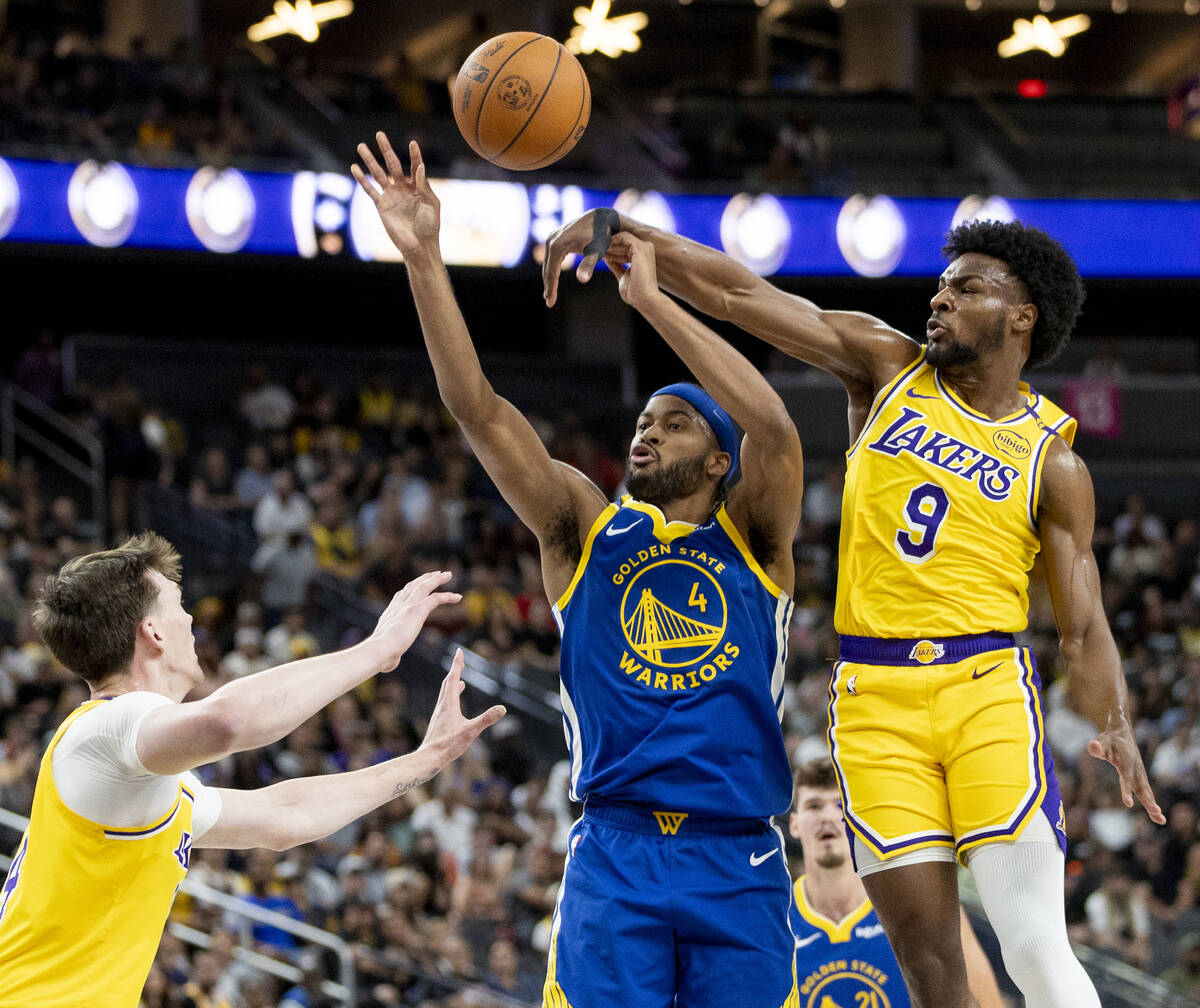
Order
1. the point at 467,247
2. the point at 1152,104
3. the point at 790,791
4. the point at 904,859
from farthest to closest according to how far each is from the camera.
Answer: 1. the point at 1152,104
2. the point at 467,247
3. the point at 790,791
4. the point at 904,859

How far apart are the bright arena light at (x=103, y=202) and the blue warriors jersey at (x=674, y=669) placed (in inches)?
552

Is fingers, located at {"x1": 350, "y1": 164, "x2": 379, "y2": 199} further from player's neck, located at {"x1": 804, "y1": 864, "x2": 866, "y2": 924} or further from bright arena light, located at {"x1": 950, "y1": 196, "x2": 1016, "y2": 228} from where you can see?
bright arena light, located at {"x1": 950, "y1": 196, "x2": 1016, "y2": 228}

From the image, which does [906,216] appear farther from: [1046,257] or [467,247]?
[1046,257]

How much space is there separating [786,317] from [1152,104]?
74.6 ft

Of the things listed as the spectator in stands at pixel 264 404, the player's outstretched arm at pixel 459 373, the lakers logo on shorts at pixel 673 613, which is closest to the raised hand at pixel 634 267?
the player's outstretched arm at pixel 459 373

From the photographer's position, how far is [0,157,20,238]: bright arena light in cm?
1694

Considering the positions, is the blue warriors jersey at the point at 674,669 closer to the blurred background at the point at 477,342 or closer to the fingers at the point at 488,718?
the fingers at the point at 488,718

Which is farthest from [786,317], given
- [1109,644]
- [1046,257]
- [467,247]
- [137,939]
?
[467,247]

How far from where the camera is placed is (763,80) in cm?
2752

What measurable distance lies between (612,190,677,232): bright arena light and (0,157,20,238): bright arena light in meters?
6.56

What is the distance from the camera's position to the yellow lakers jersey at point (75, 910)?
145 inches

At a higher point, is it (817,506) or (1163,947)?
(817,506)

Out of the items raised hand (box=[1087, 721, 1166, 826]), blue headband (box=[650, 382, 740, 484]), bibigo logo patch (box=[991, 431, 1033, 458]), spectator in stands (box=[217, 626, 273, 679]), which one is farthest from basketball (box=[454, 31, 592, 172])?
spectator in stands (box=[217, 626, 273, 679])

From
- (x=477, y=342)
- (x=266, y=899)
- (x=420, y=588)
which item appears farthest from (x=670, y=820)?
(x=477, y=342)
